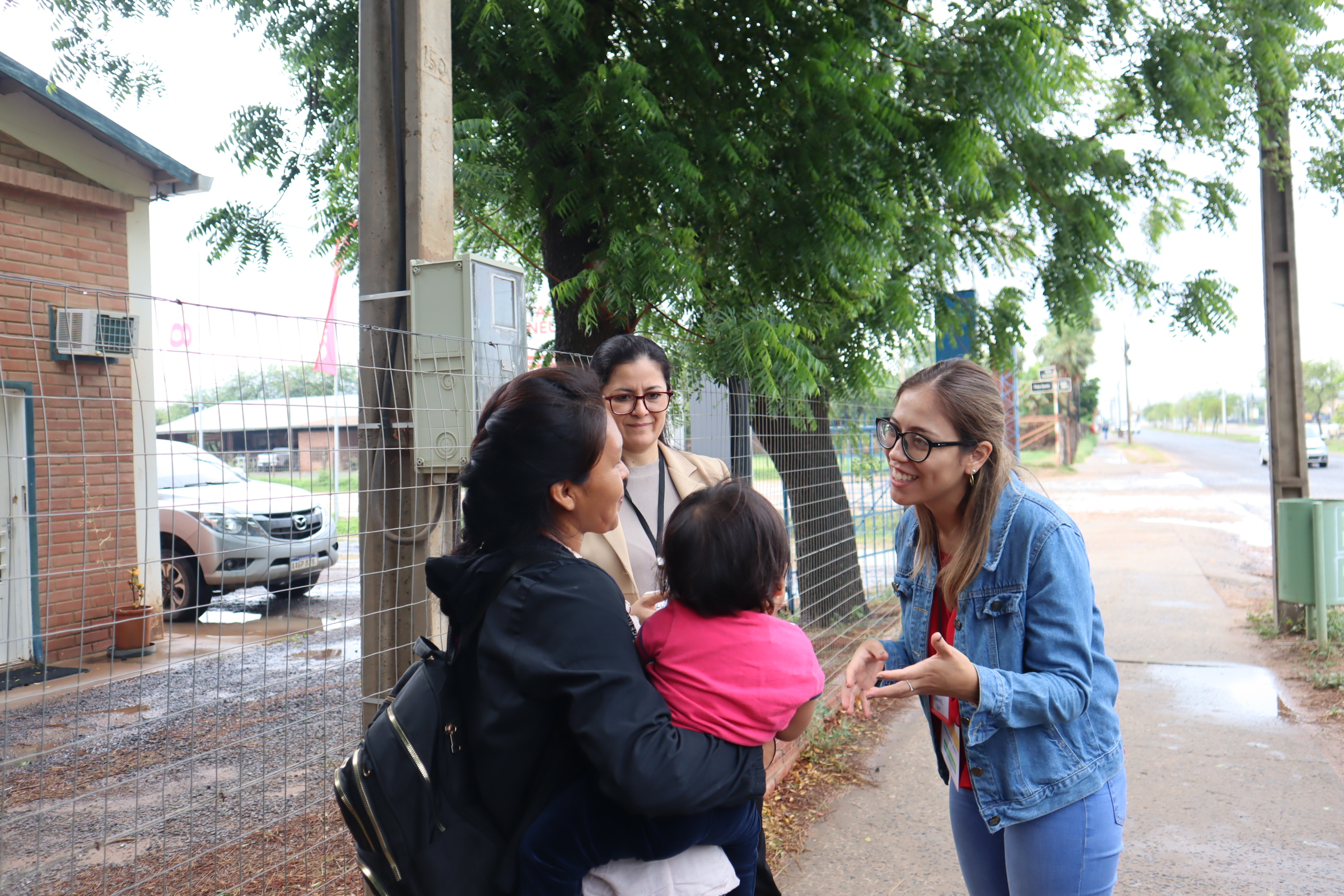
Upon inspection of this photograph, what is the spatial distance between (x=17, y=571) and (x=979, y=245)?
907 cm

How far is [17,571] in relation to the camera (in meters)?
8.27

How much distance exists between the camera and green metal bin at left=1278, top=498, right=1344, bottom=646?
7359 millimetres

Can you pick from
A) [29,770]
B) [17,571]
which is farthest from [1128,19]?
[17,571]

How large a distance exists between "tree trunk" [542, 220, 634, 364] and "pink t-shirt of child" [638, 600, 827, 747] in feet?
12.2

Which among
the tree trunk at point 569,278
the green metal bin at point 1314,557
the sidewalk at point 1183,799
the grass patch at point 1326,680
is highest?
the tree trunk at point 569,278

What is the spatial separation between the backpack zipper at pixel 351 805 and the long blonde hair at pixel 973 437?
137 centimetres

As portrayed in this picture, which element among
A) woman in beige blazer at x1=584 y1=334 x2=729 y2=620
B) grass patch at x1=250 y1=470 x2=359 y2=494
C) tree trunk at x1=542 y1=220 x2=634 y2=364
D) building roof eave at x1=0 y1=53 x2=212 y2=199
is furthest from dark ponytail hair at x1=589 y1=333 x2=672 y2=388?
building roof eave at x1=0 y1=53 x2=212 y2=199


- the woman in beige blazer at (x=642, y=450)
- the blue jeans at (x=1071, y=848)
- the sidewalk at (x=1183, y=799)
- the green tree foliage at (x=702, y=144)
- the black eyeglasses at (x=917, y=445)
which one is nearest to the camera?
the blue jeans at (x=1071, y=848)

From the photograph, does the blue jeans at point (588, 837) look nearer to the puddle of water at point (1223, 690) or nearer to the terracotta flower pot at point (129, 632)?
the puddle of water at point (1223, 690)

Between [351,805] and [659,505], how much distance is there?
1651 millimetres

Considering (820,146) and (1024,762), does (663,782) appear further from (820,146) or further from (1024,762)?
(820,146)

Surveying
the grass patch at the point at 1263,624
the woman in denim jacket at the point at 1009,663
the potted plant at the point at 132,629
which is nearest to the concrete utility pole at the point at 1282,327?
the grass patch at the point at 1263,624

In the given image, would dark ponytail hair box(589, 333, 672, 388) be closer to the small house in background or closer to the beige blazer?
the beige blazer

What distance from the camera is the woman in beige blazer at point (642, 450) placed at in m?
2.90
